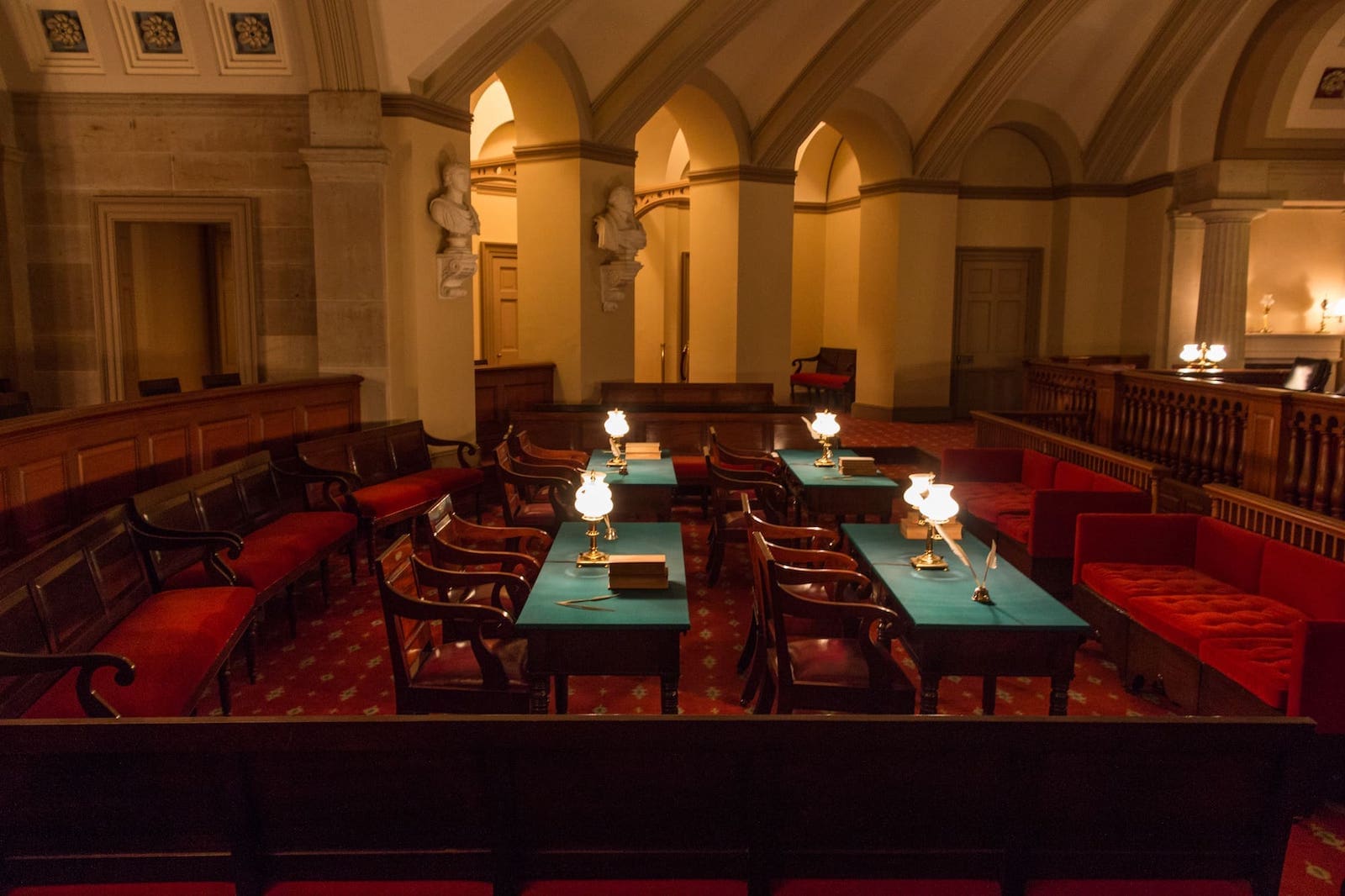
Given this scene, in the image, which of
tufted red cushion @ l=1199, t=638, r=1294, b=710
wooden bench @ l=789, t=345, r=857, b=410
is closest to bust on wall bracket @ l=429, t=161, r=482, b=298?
tufted red cushion @ l=1199, t=638, r=1294, b=710

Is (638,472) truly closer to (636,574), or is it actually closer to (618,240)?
(636,574)

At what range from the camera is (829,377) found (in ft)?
53.3

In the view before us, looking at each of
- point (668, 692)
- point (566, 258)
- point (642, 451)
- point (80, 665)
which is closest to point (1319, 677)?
point (668, 692)

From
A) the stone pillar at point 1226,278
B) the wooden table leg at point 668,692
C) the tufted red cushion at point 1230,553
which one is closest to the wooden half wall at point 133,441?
the wooden table leg at point 668,692

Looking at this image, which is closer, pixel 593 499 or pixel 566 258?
pixel 593 499

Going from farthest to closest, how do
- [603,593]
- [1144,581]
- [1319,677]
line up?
[1144,581] → [603,593] → [1319,677]

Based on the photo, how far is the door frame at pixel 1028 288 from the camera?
49.4ft

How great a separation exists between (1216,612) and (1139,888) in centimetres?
305

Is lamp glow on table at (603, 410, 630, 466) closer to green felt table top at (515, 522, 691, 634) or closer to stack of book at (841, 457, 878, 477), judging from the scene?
stack of book at (841, 457, 878, 477)

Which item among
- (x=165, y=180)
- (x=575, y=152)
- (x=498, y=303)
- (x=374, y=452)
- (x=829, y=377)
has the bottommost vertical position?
(x=374, y=452)

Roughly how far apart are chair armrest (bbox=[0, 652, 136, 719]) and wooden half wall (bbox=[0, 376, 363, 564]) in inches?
83.8

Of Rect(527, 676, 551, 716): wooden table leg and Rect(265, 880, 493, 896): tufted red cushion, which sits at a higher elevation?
Rect(265, 880, 493, 896): tufted red cushion

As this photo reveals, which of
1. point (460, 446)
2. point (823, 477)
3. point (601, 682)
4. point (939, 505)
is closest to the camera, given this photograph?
point (939, 505)

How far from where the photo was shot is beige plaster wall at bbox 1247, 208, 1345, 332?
14.8 m
